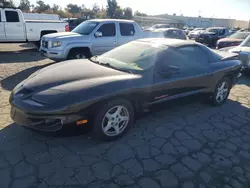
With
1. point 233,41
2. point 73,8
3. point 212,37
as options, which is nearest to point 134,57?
point 233,41

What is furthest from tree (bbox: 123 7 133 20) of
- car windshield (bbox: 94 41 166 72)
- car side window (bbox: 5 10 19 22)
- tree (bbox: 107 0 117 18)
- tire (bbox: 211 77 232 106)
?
car windshield (bbox: 94 41 166 72)

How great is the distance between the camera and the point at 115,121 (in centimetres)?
300

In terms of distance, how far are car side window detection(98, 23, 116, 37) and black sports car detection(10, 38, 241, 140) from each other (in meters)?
3.74

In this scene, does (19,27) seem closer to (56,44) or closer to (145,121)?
(56,44)

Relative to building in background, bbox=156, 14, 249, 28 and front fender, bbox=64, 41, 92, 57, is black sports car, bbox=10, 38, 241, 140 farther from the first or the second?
building in background, bbox=156, 14, 249, 28

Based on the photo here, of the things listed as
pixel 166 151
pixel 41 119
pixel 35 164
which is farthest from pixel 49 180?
pixel 166 151

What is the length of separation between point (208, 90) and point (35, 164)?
3446 mm

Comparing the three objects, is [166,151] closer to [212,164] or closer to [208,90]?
[212,164]

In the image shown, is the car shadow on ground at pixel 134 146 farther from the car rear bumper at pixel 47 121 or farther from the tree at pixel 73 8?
the tree at pixel 73 8

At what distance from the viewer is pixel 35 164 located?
2547 mm

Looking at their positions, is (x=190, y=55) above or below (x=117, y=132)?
above

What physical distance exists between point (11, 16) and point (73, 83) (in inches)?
379

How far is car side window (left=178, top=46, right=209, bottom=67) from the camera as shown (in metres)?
3.93

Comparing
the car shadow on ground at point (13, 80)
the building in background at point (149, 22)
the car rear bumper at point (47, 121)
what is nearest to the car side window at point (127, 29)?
the car shadow on ground at point (13, 80)
